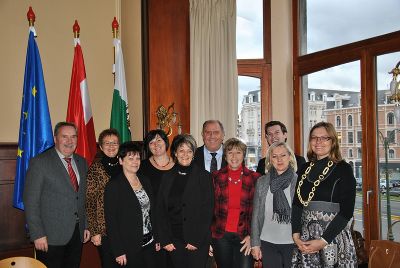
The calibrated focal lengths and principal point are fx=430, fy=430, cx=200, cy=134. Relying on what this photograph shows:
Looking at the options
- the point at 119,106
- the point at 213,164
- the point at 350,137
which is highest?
the point at 119,106

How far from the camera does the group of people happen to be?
2.96 m

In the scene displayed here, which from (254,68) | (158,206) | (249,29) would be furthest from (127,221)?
(249,29)

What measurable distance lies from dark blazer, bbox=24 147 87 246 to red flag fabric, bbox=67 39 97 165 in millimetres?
878

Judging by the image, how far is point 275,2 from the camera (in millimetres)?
4969

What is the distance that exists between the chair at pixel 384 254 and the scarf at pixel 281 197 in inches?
22.1

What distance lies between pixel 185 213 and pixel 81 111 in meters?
1.66

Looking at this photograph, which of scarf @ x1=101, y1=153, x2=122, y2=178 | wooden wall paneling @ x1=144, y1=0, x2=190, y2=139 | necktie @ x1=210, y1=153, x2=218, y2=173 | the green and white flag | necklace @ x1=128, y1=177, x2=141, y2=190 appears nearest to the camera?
necklace @ x1=128, y1=177, x2=141, y2=190

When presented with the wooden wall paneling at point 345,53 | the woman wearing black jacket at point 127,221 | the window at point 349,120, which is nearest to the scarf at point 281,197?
the woman wearing black jacket at point 127,221

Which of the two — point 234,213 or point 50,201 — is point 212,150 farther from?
point 50,201

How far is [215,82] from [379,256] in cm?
295

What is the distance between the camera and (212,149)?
12.0 ft

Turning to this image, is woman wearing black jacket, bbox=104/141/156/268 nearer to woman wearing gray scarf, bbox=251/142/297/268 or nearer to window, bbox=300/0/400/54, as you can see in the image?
woman wearing gray scarf, bbox=251/142/297/268

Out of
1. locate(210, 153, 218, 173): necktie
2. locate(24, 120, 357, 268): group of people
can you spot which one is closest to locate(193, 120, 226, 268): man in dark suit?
locate(210, 153, 218, 173): necktie

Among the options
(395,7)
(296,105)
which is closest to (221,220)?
(296,105)
